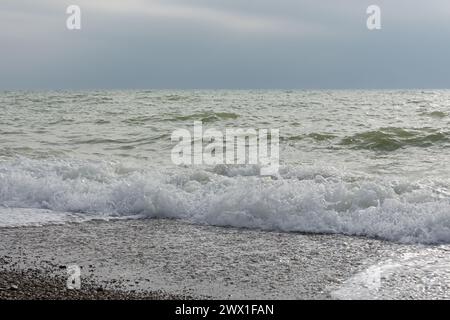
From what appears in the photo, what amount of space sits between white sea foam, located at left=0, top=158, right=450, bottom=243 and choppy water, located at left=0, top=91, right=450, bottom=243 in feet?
0.06

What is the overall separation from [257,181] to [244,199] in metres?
1.18

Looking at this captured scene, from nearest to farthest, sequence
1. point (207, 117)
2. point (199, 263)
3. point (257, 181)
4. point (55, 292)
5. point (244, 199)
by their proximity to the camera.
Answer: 1. point (55, 292)
2. point (199, 263)
3. point (244, 199)
4. point (257, 181)
5. point (207, 117)

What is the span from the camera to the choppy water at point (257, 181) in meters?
8.43

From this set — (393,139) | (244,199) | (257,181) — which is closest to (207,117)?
(393,139)

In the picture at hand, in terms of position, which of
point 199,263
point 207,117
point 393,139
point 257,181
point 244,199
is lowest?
point 199,263

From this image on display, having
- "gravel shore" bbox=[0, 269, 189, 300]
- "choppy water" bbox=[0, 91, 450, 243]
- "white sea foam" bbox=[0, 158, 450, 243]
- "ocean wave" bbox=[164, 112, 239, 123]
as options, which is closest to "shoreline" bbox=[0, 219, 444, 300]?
"gravel shore" bbox=[0, 269, 189, 300]

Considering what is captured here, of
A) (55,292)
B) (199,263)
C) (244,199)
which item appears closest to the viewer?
(55,292)

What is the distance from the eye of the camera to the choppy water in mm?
8430

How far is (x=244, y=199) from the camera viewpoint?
9.02m

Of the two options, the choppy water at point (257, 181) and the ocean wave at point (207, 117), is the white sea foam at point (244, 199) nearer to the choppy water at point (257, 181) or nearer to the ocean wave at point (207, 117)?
the choppy water at point (257, 181)

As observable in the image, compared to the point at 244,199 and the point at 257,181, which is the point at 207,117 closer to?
the point at 257,181

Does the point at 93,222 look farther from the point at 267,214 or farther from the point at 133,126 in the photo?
the point at 133,126

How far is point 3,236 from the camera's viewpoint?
25.2 ft
